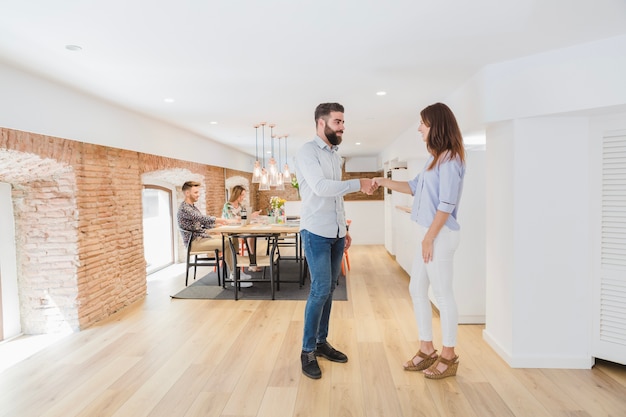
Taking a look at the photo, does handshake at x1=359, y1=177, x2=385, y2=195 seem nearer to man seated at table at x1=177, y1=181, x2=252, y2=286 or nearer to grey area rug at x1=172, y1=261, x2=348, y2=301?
grey area rug at x1=172, y1=261, x2=348, y2=301

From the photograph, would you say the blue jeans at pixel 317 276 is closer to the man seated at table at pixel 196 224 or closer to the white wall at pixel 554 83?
the white wall at pixel 554 83

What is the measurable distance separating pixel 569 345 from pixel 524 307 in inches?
14.7

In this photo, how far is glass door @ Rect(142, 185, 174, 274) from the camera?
6.17 m

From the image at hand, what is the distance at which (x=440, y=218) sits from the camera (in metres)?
2.26

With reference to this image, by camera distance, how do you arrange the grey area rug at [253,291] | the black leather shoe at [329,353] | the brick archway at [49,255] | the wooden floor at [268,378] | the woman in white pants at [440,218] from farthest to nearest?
the grey area rug at [253,291]
the brick archway at [49,255]
the black leather shoe at [329,353]
the woman in white pants at [440,218]
the wooden floor at [268,378]

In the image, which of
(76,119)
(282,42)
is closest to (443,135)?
(282,42)

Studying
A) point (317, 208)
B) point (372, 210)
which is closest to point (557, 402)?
point (317, 208)

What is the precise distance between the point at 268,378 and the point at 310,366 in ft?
0.90

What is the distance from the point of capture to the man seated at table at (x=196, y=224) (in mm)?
5160

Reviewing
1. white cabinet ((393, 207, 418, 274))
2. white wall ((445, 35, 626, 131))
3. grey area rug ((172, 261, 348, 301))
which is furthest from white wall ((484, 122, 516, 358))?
white cabinet ((393, 207, 418, 274))

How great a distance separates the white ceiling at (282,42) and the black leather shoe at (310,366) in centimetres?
197

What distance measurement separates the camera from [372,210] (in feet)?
29.3

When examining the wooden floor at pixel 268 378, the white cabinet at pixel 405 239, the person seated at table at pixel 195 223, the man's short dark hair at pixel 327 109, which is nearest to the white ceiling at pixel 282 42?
the man's short dark hair at pixel 327 109

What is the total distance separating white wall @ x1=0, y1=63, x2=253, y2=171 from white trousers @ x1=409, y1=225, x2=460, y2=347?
3.00 meters
